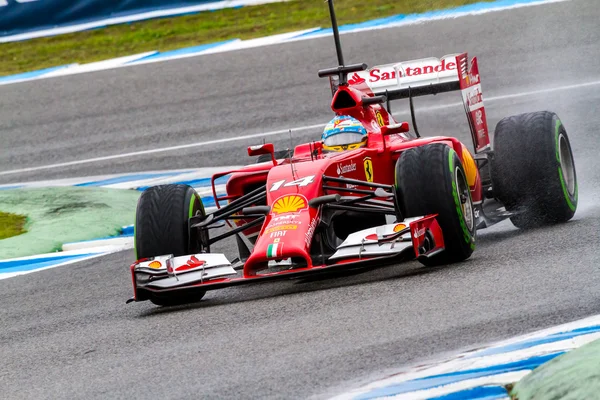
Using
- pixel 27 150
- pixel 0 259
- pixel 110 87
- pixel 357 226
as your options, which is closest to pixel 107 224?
pixel 0 259

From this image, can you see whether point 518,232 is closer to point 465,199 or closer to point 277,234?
point 465,199

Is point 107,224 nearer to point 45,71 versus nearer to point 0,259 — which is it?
point 0,259

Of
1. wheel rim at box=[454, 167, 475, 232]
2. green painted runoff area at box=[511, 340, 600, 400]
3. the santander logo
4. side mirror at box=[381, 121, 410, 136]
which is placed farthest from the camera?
the santander logo

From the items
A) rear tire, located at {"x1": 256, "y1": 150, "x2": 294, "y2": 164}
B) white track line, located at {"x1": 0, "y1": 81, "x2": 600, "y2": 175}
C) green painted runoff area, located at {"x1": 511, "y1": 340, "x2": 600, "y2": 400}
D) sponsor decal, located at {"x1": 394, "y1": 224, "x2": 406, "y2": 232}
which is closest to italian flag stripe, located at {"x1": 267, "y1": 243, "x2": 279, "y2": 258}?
sponsor decal, located at {"x1": 394, "y1": 224, "x2": 406, "y2": 232}

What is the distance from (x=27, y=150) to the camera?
45.5 ft

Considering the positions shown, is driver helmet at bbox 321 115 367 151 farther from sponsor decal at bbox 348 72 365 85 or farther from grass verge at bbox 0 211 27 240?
grass verge at bbox 0 211 27 240

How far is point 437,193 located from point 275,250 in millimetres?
1040

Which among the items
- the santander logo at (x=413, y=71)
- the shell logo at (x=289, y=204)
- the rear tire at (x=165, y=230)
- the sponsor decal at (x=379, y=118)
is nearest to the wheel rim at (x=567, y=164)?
the santander logo at (x=413, y=71)

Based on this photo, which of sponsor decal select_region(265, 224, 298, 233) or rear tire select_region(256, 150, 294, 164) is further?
rear tire select_region(256, 150, 294, 164)

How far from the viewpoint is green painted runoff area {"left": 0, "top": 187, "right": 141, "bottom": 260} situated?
970 cm

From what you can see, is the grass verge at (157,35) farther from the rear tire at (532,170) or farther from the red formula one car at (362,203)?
the rear tire at (532,170)

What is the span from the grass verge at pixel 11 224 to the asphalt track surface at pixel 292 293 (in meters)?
1.50

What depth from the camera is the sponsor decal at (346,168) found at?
7.21m

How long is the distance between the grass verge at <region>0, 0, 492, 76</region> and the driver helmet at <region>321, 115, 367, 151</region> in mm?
8133
